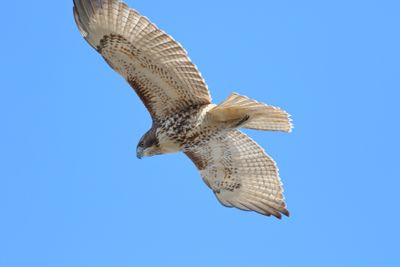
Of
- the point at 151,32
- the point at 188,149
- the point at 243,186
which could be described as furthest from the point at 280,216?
the point at 151,32

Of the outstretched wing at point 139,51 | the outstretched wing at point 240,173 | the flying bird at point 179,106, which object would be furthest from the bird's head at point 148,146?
the outstretched wing at point 240,173

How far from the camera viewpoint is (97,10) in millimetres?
10438

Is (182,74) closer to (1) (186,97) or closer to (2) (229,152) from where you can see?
(1) (186,97)

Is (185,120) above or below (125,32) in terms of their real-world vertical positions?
below

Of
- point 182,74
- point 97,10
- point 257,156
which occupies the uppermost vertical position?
point 97,10

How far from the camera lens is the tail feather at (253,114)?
1023 centimetres

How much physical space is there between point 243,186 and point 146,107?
198 cm

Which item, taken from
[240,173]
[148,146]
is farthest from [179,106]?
[240,173]

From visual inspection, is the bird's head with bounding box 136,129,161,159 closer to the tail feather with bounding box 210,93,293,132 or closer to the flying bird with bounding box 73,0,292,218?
the flying bird with bounding box 73,0,292,218

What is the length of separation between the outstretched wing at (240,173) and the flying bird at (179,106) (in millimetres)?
14

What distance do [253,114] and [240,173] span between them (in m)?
1.89

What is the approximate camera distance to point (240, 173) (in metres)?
12.3

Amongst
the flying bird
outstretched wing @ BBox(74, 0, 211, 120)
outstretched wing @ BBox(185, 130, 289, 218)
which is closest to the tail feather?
the flying bird

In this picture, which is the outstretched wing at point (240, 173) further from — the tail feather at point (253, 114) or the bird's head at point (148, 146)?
the tail feather at point (253, 114)
